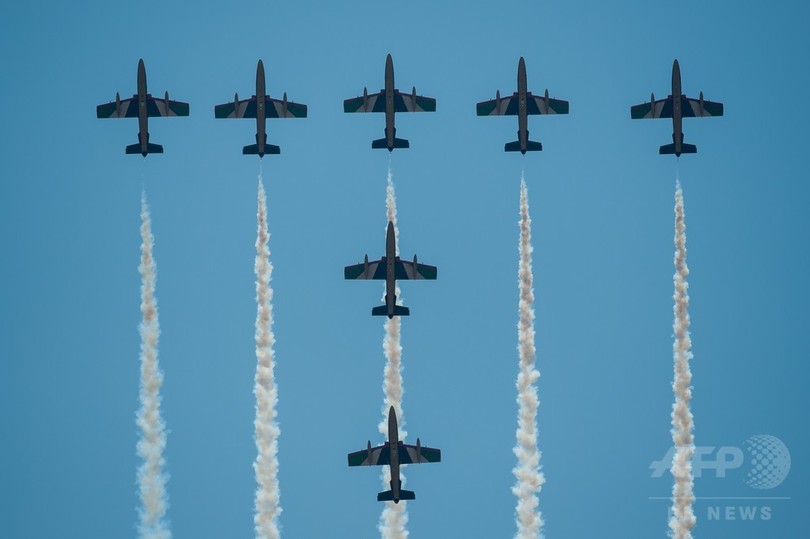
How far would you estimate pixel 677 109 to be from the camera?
90.1 metres

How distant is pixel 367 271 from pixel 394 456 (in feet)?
32.1

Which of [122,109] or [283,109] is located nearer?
[122,109]

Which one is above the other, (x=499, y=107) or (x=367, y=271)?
(x=499, y=107)

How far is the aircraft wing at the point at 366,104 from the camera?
92.9m

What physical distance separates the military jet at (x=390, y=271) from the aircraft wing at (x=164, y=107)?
13.1m

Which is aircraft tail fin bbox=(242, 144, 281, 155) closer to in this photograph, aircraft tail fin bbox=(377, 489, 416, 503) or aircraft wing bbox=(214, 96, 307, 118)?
aircraft wing bbox=(214, 96, 307, 118)

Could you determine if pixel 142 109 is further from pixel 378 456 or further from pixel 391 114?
pixel 378 456

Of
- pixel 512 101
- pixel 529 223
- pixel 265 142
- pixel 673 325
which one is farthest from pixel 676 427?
pixel 265 142

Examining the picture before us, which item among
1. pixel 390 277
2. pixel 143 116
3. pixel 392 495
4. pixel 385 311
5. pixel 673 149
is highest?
pixel 143 116

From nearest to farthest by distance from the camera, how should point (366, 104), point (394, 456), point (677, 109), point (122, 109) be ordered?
point (394, 456) → point (677, 109) → point (122, 109) → point (366, 104)

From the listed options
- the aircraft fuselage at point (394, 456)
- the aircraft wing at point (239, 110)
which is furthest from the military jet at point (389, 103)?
the aircraft fuselage at point (394, 456)

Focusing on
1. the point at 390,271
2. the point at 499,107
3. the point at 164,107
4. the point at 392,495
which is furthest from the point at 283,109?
the point at 392,495

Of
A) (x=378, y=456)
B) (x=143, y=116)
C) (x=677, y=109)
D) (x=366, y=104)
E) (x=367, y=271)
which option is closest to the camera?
(x=378, y=456)

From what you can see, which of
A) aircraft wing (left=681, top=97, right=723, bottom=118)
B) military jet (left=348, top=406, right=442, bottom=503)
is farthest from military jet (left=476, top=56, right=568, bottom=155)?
military jet (left=348, top=406, right=442, bottom=503)
